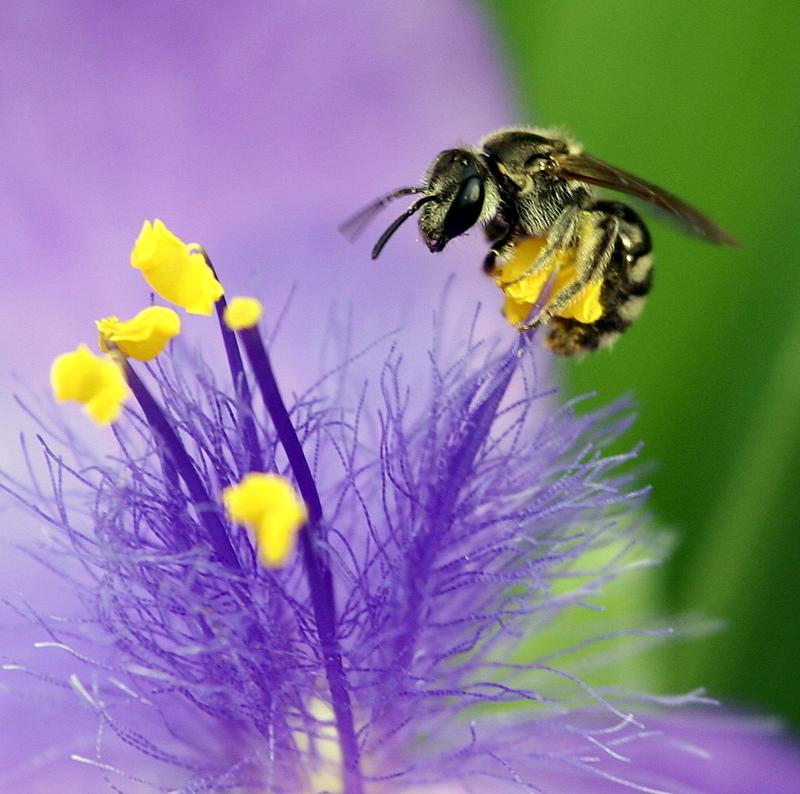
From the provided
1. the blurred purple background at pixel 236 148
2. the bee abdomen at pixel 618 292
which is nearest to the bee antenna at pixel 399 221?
the bee abdomen at pixel 618 292

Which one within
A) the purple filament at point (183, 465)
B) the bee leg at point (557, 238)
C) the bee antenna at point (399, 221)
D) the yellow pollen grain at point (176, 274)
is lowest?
the purple filament at point (183, 465)

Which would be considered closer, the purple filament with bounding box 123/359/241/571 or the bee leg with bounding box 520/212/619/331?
the purple filament with bounding box 123/359/241/571

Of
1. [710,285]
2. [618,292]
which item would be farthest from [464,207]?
[710,285]

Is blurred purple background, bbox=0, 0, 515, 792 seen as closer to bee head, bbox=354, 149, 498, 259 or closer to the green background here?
the green background

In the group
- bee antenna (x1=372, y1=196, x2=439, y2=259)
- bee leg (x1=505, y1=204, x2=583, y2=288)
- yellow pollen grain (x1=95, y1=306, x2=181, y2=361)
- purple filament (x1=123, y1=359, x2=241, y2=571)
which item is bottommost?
purple filament (x1=123, y1=359, x2=241, y2=571)

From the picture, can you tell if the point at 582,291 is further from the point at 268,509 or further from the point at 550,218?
the point at 268,509

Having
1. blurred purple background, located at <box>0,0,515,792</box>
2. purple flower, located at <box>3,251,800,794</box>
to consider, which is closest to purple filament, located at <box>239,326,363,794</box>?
purple flower, located at <box>3,251,800,794</box>

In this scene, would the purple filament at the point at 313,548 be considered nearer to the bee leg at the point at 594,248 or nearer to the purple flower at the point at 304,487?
the purple flower at the point at 304,487

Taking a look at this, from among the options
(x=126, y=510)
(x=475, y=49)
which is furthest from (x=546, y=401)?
(x=126, y=510)
